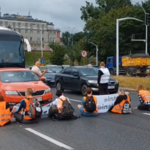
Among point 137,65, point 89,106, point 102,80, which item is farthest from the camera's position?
point 137,65

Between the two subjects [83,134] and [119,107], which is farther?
[119,107]

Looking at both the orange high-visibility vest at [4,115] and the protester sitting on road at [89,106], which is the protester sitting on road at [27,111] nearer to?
the orange high-visibility vest at [4,115]

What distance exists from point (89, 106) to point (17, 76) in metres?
3.15

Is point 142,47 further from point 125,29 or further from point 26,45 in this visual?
point 26,45

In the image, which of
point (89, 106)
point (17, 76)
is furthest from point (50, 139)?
point (17, 76)

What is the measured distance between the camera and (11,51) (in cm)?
2041

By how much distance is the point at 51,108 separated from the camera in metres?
11.8

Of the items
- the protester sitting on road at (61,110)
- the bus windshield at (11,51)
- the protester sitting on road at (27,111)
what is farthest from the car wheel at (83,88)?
the protester sitting on road at (27,111)

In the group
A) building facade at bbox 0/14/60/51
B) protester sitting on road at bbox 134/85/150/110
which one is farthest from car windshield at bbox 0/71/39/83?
building facade at bbox 0/14/60/51

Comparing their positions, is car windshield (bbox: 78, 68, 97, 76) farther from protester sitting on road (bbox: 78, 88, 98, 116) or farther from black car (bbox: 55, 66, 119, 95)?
protester sitting on road (bbox: 78, 88, 98, 116)

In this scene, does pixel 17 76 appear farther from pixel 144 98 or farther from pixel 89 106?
pixel 144 98

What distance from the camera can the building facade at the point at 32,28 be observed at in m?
136

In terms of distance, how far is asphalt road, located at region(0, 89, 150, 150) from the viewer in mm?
8164

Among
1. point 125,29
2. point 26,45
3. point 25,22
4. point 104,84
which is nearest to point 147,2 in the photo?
point 125,29
